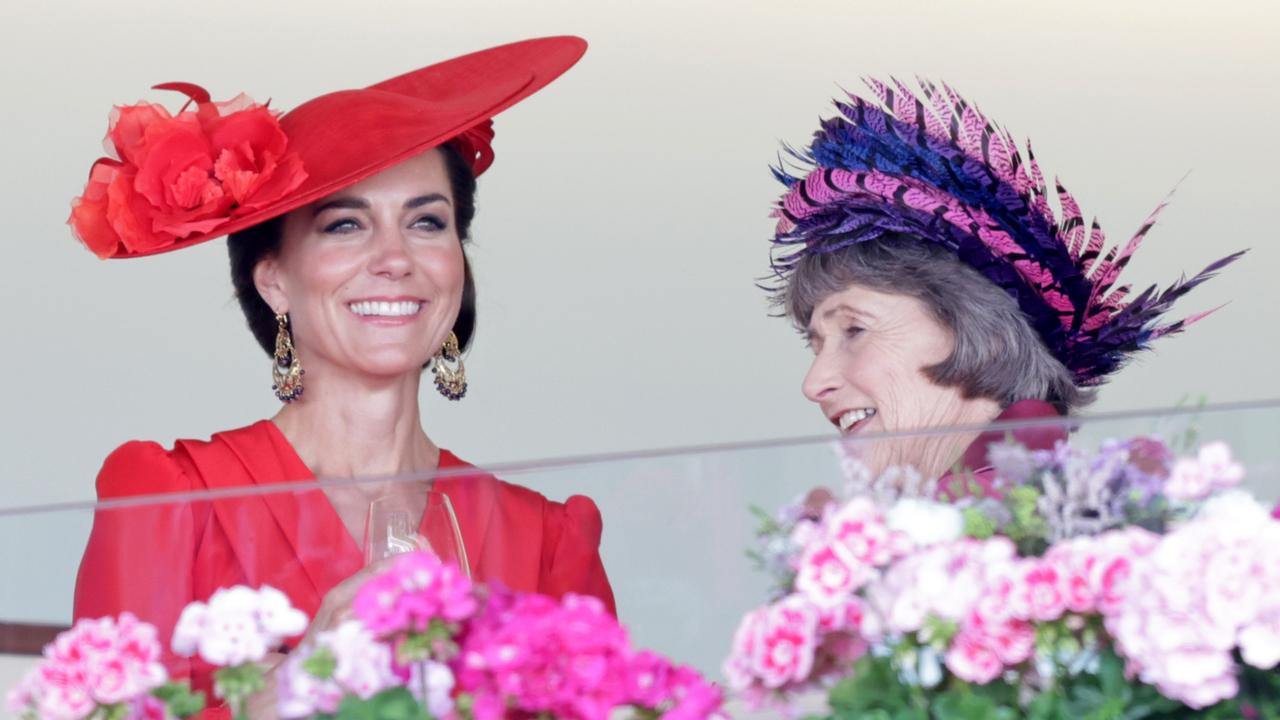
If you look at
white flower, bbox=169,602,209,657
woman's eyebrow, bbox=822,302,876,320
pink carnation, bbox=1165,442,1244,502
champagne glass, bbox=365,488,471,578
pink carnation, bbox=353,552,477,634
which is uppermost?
woman's eyebrow, bbox=822,302,876,320

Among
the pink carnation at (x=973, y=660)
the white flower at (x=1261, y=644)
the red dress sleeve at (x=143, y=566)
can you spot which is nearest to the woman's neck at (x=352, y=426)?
the red dress sleeve at (x=143, y=566)

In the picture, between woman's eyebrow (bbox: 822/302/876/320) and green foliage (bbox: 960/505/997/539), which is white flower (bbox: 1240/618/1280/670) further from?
woman's eyebrow (bbox: 822/302/876/320)

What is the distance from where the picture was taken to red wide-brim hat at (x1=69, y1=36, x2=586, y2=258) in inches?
77.0

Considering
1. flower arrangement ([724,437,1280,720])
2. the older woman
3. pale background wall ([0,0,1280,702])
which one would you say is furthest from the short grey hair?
pale background wall ([0,0,1280,702])

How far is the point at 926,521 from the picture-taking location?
1120 mm

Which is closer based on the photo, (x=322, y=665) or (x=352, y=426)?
(x=322, y=665)

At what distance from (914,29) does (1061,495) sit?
3.24 m

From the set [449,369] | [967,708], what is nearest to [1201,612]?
[967,708]

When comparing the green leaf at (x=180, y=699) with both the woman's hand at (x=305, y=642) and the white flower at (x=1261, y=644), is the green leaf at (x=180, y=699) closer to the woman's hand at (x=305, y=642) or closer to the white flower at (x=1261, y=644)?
the woman's hand at (x=305, y=642)

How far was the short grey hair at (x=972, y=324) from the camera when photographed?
6.57ft

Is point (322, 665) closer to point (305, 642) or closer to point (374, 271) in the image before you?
point (305, 642)

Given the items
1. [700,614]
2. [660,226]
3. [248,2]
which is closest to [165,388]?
[248,2]

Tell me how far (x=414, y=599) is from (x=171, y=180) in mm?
1041

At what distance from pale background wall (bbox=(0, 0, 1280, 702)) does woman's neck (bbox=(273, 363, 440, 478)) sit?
2.00m
